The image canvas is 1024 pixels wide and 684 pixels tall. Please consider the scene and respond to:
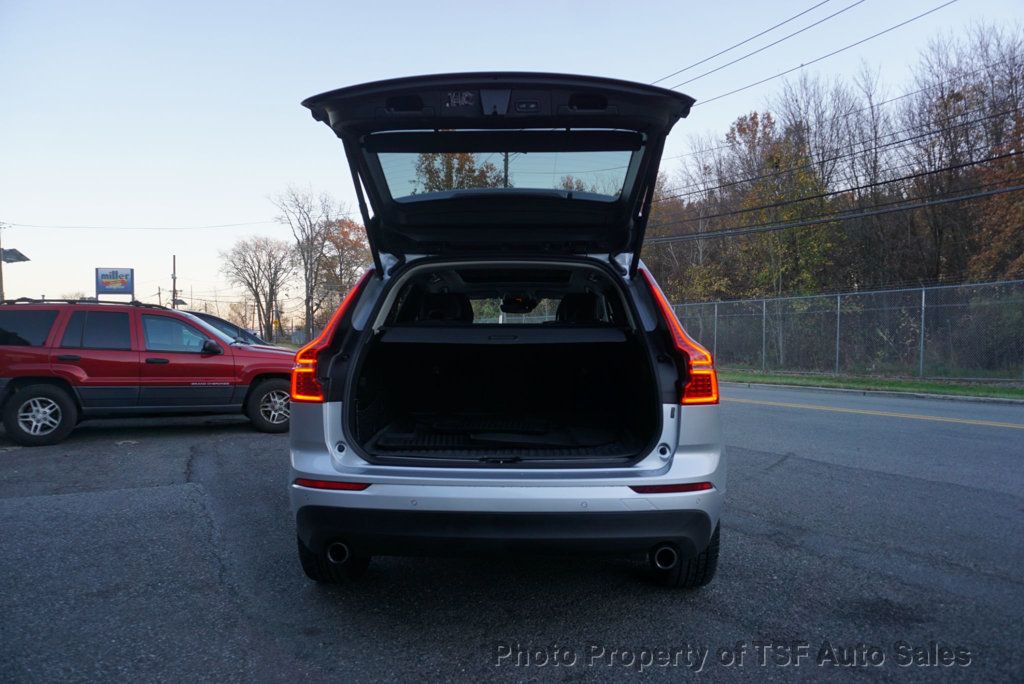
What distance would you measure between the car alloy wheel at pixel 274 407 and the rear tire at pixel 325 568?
6068 mm

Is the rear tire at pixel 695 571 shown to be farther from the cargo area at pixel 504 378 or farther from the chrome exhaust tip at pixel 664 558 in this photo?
the cargo area at pixel 504 378

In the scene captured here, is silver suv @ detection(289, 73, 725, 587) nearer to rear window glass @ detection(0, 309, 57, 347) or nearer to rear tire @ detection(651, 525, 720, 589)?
rear tire @ detection(651, 525, 720, 589)

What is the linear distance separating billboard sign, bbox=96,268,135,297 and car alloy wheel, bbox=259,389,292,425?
65977mm

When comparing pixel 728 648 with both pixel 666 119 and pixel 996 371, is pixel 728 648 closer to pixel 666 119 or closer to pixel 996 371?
pixel 666 119

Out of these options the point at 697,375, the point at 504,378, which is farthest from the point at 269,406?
the point at 697,375

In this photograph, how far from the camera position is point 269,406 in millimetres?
9383

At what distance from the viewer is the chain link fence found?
17734mm

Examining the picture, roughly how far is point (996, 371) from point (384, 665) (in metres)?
19.6

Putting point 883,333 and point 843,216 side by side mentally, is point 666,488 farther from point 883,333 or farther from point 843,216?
point 843,216

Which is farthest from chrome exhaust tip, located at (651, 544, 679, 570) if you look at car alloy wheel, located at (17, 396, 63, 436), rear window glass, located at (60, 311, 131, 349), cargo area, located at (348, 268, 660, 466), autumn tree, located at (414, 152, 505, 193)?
car alloy wheel, located at (17, 396, 63, 436)

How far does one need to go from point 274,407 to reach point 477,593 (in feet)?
21.2

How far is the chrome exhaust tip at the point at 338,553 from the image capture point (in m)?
3.11

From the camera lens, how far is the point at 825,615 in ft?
11.0

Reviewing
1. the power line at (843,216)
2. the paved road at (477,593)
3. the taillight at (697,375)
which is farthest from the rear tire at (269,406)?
the power line at (843,216)
